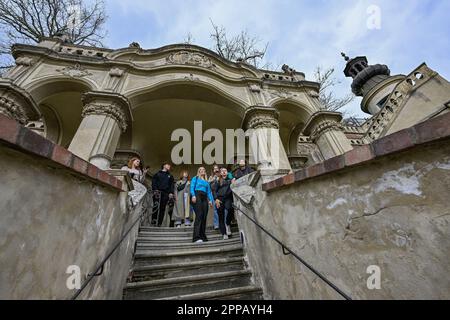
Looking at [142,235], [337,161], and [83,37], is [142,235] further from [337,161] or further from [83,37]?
[83,37]

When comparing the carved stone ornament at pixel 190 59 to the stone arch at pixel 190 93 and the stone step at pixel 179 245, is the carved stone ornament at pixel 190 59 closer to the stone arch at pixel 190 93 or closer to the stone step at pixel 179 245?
the stone arch at pixel 190 93

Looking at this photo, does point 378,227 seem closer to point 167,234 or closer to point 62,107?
point 167,234

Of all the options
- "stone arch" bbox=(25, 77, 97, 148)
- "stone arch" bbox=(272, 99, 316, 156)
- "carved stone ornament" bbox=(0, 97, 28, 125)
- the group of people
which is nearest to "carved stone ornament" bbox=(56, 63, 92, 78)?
"stone arch" bbox=(25, 77, 97, 148)

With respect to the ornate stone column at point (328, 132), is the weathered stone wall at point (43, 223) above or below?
below

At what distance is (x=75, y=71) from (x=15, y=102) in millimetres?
2033

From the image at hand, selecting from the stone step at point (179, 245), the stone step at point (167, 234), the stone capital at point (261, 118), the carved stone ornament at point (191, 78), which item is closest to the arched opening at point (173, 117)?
the carved stone ornament at point (191, 78)

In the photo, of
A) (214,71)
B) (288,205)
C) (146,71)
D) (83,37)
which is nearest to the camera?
(288,205)

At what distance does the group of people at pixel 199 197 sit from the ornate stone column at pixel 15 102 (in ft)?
9.98

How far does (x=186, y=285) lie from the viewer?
2.90m

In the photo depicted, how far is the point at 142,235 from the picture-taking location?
4094 mm

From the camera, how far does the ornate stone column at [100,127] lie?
462 cm

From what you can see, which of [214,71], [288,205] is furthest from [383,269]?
[214,71]

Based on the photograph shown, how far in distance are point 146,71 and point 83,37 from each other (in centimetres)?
777
